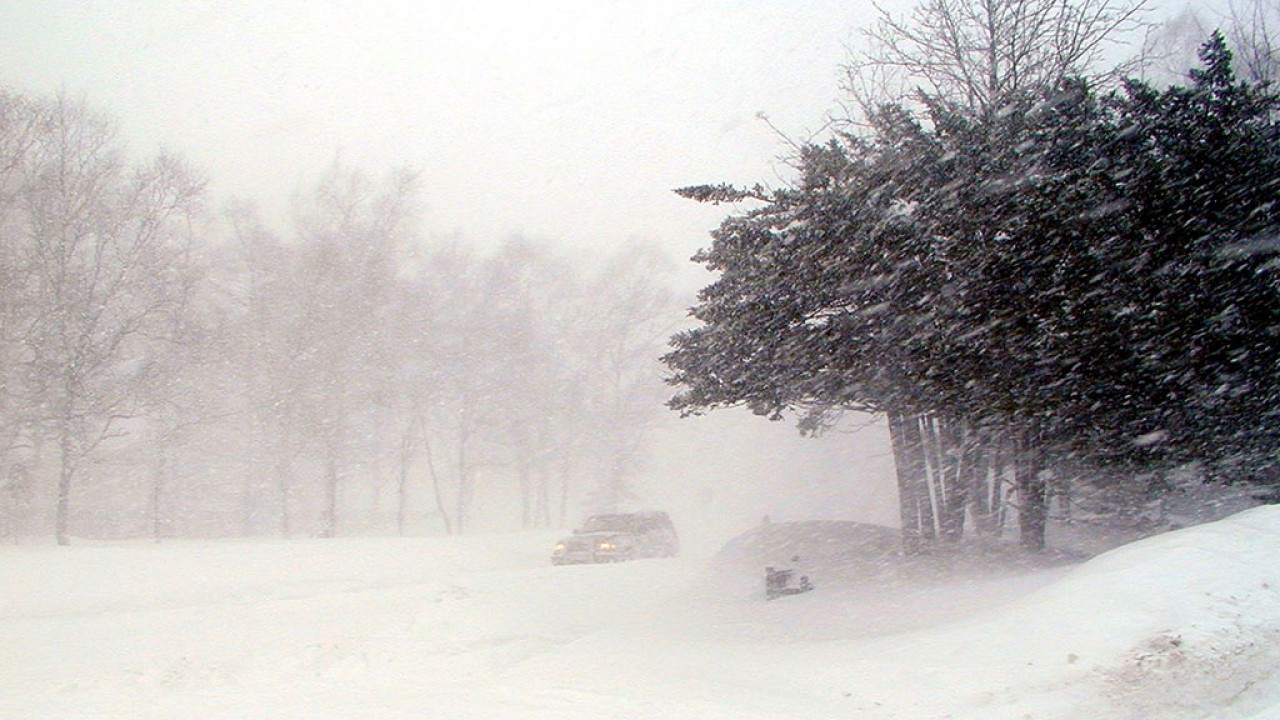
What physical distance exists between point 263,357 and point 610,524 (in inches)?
478

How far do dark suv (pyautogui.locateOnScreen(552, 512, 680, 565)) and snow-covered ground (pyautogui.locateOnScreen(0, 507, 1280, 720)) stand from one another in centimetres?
445

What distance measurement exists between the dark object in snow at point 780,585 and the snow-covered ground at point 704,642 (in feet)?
1.29

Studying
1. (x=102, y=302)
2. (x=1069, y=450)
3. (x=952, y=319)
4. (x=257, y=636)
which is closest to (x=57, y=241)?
(x=102, y=302)

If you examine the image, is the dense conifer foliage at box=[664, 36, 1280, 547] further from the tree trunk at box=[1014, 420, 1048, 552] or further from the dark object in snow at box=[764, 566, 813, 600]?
the dark object in snow at box=[764, 566, 813, 600]

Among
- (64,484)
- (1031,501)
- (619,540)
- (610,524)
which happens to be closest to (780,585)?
(1031,501)

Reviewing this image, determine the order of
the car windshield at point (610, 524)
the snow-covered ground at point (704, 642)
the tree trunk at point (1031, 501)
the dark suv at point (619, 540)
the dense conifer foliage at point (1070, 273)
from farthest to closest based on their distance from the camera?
1. the car windshield at point (610, 524)
2. the dark suv at point (619, 540)
3. the tree trunk at point (1031, 501)
4. the dense conifer foliage at point (1070, 273)
5. the snow-covered ground at point (704, 642)

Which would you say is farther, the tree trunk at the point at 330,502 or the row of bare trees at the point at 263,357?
the tree trunk at the point at 330,502

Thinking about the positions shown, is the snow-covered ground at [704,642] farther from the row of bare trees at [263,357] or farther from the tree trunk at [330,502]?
the tree trunk at [330,502]

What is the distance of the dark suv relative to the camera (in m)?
19.7

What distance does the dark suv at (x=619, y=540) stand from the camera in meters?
19.7

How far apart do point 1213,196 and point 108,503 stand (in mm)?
33711

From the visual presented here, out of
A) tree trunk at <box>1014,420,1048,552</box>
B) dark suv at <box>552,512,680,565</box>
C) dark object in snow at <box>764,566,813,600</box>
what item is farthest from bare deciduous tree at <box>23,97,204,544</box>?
tree trunk at <box>1014,420,1048,552</box>

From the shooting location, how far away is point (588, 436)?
38.8 metres

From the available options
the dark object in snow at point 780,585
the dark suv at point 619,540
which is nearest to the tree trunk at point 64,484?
the dark suv at point 619,540
